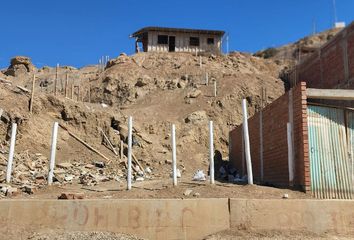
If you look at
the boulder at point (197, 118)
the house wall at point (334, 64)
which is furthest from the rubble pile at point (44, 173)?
the house wall at point (334, 64)

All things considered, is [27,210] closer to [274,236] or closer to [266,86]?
[274,236]

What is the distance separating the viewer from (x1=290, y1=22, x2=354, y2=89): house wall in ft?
56.1

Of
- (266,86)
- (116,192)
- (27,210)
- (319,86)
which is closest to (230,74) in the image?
(266,86)

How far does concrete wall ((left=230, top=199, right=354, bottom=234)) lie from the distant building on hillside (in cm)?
3005

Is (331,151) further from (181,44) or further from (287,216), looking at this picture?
(181,44)

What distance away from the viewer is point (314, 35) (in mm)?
53656

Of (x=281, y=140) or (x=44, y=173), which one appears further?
(x=44, y=173)

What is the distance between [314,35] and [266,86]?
94.3 feet

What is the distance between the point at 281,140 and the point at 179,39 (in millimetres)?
27518

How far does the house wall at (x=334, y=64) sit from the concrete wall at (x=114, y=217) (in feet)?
38.9

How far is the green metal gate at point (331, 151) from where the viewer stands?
9086mm

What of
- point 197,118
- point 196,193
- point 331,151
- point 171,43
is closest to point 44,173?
point 196,193

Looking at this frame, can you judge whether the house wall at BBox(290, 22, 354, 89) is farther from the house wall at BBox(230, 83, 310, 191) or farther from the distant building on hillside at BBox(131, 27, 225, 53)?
the distant building on hillside at BBox(131, 27, 225, 53)

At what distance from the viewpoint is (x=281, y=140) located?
10.5 m
